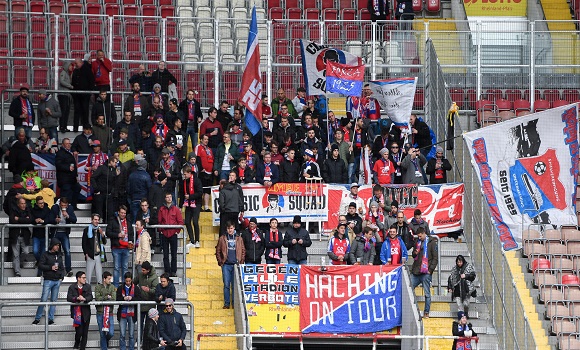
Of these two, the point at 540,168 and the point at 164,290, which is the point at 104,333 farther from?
the point at 540,168

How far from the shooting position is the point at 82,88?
37281 millimetres

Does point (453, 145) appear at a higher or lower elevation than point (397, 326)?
higher

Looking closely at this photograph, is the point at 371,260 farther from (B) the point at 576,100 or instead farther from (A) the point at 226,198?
(B) the point at 576,100

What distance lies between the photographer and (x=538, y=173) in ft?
115

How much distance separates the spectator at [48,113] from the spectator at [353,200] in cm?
669

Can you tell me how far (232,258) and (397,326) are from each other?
350 cm

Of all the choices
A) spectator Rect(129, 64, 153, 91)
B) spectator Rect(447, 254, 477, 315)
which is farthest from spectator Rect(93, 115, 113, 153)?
spectator Rect(447, 254, 477, 315)

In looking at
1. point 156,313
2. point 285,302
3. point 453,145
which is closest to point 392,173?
point 453,145

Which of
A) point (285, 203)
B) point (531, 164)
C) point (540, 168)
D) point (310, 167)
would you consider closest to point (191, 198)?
point (285, 203)

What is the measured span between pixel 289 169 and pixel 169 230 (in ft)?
11.9

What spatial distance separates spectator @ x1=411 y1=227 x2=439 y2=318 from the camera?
3200 centimetres

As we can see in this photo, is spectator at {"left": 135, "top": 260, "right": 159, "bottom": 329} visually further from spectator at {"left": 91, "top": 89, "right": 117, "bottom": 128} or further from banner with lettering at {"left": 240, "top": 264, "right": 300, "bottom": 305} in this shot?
spectator at {"left": 91, "top": 89, "right": 117, "bottom": 128}

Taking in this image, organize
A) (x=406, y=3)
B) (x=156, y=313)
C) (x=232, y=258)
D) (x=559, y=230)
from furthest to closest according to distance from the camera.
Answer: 1. (x=406, y=3)
2. (x=559, y=230)
3. (x=232, y=258)
4. (x=156, y=313)

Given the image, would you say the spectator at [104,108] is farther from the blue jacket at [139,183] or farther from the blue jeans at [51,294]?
the blue jeans at [51,294]
